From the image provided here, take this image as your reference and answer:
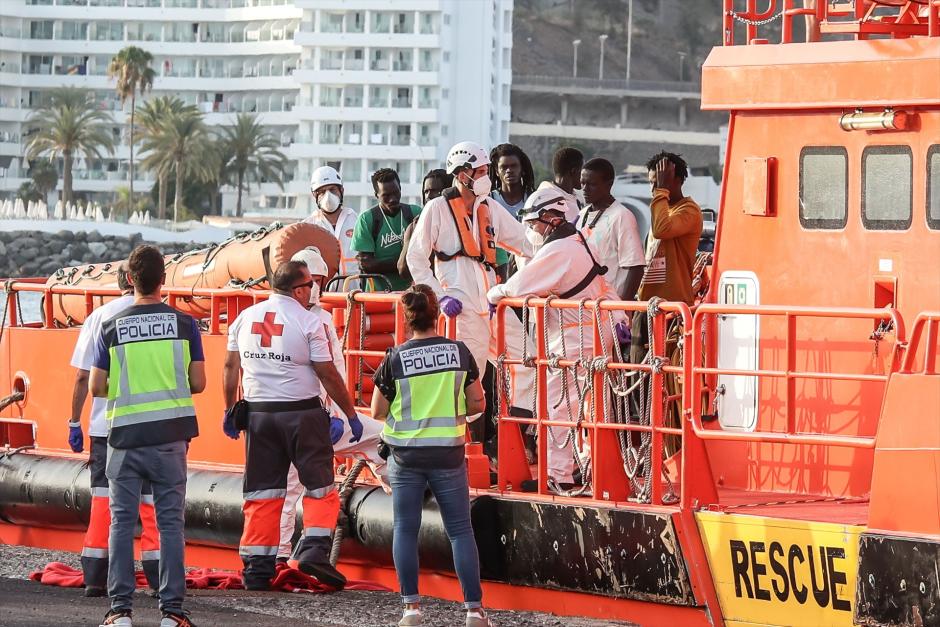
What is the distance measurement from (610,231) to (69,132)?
4289 inches

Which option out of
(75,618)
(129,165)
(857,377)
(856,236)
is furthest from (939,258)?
(129,165)

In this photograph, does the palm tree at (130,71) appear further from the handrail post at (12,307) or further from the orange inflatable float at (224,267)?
the handrail post at (12,307)

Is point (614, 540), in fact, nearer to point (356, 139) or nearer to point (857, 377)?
point (857, 377)

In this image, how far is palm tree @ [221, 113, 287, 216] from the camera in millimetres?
115875

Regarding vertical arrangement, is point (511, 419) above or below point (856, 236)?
below

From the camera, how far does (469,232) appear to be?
403 inches

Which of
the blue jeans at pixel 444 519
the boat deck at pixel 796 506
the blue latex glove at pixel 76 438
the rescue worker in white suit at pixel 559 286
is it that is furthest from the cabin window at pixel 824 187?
the blue latex glove at pixel 76 438

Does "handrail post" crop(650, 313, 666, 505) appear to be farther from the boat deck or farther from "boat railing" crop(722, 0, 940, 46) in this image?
"boat railing" crop(722, 0, 940, 46)

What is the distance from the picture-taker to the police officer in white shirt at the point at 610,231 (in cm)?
1013

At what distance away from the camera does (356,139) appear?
115 m

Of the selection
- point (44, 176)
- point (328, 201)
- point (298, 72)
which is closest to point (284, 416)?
point (328, 201)

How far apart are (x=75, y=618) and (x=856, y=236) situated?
14.8 feet

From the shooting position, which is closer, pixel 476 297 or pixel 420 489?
pixel 420 489

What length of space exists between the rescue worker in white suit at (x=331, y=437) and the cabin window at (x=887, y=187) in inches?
119
